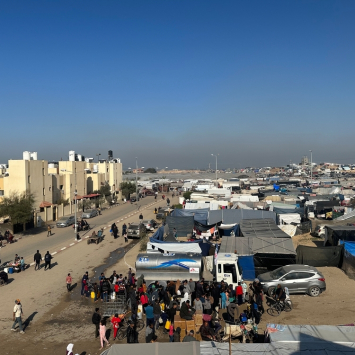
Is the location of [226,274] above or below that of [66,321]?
above

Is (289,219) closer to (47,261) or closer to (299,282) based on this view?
(299,282)

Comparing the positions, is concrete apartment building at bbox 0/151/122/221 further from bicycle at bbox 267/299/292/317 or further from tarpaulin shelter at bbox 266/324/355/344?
tarpaulin shelter at bbox 266/324/355/344

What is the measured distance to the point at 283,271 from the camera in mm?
13477

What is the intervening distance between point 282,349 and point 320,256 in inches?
403

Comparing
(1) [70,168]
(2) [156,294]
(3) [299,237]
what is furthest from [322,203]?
(1) [70,168]

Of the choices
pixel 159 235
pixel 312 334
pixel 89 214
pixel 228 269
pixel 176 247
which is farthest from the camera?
pixel 89 214

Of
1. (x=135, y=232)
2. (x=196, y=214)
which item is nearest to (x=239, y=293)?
(x=196, y=214)

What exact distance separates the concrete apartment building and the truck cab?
2297 centimetres

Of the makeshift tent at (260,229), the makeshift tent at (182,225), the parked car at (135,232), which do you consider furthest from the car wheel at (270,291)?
the parked car at (135,232)

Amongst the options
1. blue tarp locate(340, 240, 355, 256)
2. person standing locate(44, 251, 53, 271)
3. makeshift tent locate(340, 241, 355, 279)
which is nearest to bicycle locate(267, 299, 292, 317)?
makeshift tent locate(340, 241, 355, 279)

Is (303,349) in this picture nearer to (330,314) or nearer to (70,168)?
(330,314)

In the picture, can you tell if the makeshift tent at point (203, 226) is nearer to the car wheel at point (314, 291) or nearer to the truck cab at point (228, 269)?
the truck cab at point (228, 269)

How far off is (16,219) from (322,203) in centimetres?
2530

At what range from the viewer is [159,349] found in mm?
6633
